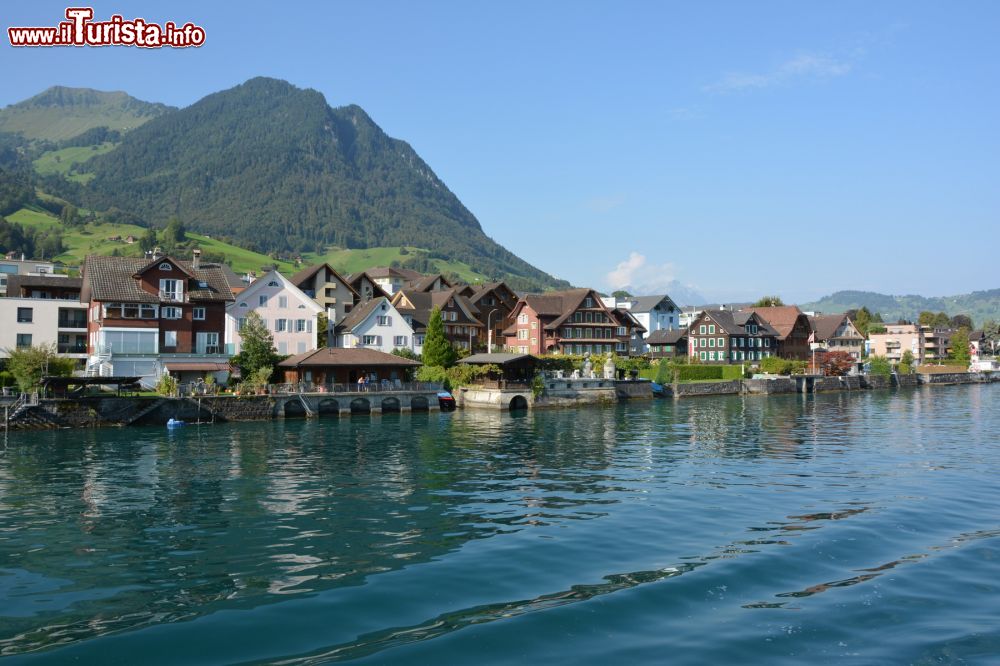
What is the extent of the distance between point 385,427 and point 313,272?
146ft

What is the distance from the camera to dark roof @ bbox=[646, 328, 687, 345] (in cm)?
13975

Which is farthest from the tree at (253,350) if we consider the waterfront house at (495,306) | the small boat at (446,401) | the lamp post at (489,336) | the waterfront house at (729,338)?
the waterfront house at (729,338)

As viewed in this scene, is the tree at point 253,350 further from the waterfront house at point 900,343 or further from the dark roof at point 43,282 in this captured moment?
the waterfront house at point 900,343

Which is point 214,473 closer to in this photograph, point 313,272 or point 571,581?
point 571,581

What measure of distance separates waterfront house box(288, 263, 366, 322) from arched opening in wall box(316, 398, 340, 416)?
27676 millimetres

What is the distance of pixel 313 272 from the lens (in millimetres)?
101062

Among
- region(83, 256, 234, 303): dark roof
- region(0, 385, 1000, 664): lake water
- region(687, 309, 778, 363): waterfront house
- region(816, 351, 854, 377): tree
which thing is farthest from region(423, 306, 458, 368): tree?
region(816, 351, 854, 377): tree

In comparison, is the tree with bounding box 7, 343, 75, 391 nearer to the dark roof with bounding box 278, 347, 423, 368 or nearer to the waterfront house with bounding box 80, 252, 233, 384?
the waterfront house with bounding box 80, 252, 233, 384

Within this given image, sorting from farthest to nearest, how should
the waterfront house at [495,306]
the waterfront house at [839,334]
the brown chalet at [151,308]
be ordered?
1. the waterfront house at [839,334]
2. the waterfront house at [495,306]
3. the brown chalet at [151,308]

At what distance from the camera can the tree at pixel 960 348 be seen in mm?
181188

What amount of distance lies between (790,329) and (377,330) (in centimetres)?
8591

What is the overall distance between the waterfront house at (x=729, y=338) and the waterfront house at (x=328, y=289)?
6394cm

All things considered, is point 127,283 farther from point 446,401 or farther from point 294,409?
point 446,401

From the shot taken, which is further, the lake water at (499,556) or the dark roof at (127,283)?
the dark roof at (127,283)
